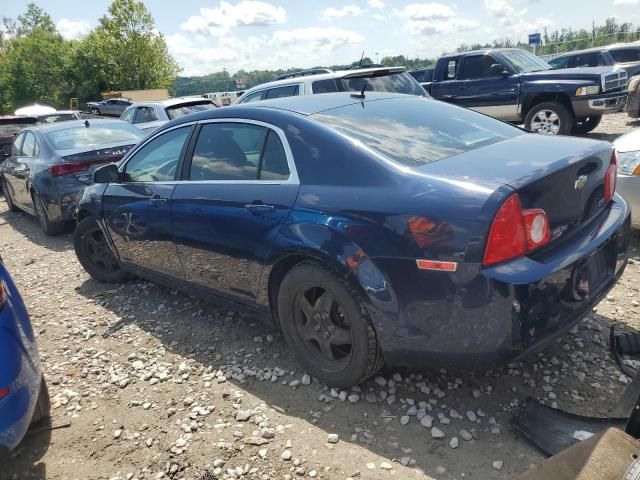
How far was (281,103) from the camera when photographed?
3.36 m

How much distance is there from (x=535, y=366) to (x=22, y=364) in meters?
2.78

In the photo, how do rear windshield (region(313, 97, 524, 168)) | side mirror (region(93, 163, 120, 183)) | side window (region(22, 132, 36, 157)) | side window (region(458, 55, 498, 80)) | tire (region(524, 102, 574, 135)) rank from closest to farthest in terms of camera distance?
rear windshield (region(313, 97, 524, 168)), side mirror (region(93, 163, 120, 183)), side window (region(22, 132, 36, 157)), tire (region(524, 102, 574, 135)), side window (region(458, 55, 498, 80))

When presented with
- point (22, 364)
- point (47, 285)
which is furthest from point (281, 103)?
point (47, 285)

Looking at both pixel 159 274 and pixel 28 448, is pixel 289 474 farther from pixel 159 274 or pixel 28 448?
pixel 159 274

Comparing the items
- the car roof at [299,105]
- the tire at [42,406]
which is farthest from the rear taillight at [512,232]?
the tire at [42,406]

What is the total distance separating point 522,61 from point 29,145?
925cm

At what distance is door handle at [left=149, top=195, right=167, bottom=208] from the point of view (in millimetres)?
3821

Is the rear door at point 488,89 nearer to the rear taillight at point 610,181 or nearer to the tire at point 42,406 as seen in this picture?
the rear taillight at point 610,181

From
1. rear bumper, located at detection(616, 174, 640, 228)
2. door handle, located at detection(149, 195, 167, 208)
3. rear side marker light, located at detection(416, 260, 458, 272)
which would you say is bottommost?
rear bumper, located at detection(616, 174, 640, 228)

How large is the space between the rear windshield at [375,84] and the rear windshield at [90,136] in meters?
2.90

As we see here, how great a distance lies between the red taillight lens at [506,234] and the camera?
2.19 m

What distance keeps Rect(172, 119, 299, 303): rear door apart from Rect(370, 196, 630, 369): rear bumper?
2.94 feet

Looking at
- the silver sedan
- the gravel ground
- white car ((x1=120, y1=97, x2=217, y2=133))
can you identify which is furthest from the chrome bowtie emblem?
white car ((x1=120, y1=97, x2=217, y2=133))

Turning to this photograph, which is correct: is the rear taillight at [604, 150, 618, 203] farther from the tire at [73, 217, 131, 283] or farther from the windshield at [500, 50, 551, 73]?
the windshield at [500, 50, 551, 73]
